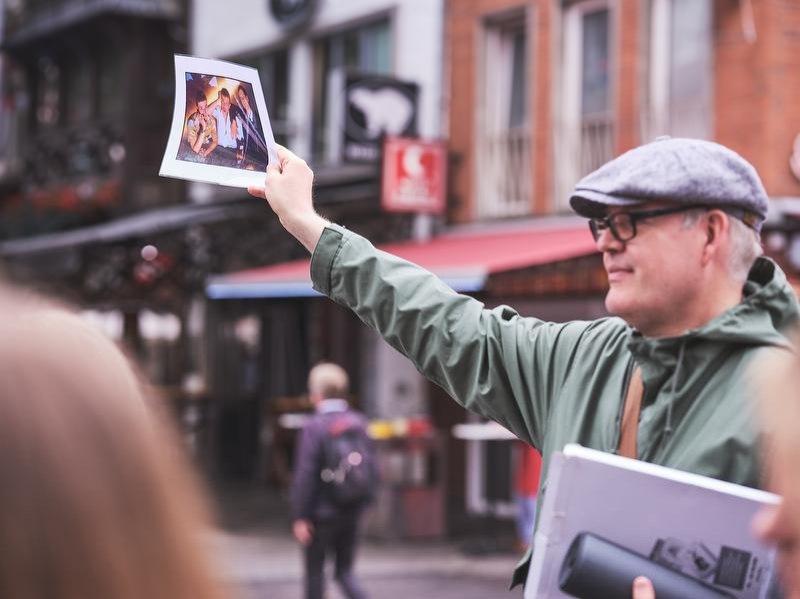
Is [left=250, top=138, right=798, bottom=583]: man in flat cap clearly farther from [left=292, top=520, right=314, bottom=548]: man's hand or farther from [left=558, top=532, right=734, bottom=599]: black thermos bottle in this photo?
[left=292, top=520, right=314, bottom=548]: man's hand

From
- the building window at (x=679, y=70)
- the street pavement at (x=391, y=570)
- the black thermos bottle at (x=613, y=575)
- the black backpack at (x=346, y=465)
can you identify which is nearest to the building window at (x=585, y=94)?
the building window at (x=679, y=70)

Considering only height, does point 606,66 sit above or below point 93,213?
above

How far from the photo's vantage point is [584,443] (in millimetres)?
2322

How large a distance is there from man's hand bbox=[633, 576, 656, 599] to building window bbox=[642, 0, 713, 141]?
34.5 feet

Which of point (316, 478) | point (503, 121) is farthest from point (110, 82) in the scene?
point (316, 478)

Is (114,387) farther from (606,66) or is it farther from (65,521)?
(606,66)

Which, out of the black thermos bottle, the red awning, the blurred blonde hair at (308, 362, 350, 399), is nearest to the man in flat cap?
the black thermos bottle

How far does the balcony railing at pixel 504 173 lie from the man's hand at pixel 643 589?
12.1m

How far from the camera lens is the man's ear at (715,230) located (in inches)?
89.3

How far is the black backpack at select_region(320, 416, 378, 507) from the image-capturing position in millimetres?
8008

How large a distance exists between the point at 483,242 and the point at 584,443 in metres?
10.9

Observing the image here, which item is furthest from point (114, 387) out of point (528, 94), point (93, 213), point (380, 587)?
point (93, 213)

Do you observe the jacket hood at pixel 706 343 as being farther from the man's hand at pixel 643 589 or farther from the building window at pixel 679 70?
the building window at pixel 679 70

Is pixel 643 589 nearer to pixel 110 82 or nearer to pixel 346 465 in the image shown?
pixel 346 465
